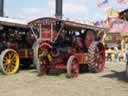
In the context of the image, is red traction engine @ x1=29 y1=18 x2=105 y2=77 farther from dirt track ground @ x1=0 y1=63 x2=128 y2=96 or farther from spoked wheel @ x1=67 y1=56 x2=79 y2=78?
dirt track ground @ x1=0 y1=63 x2=128 y2=96

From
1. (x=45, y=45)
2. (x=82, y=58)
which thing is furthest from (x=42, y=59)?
(x=82, y=58)

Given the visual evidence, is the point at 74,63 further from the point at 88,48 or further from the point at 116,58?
the point at 116,58

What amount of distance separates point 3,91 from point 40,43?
375 cm

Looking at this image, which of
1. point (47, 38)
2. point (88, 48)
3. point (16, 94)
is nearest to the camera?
point (16, 94)

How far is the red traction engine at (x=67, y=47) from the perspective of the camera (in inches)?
535

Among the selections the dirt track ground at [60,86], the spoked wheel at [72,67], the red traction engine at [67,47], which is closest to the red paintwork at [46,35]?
the red traction engine at [67,47]

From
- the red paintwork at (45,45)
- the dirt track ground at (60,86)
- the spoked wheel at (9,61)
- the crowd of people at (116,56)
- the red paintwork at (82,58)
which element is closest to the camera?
the dirt track ground at (60,86)

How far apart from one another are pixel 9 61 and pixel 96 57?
3498 mm

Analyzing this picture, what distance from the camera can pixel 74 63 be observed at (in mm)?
14008

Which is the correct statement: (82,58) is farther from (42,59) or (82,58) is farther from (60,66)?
(42,59)

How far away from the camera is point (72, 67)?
13.9 meters

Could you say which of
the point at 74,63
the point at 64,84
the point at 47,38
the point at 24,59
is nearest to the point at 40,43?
the point at 47,38

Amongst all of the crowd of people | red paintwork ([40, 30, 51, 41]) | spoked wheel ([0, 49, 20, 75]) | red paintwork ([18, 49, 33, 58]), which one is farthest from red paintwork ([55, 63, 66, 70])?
the crowd of people

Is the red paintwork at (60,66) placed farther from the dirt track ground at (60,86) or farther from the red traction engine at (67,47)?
the dirt track ground at (60,86)
